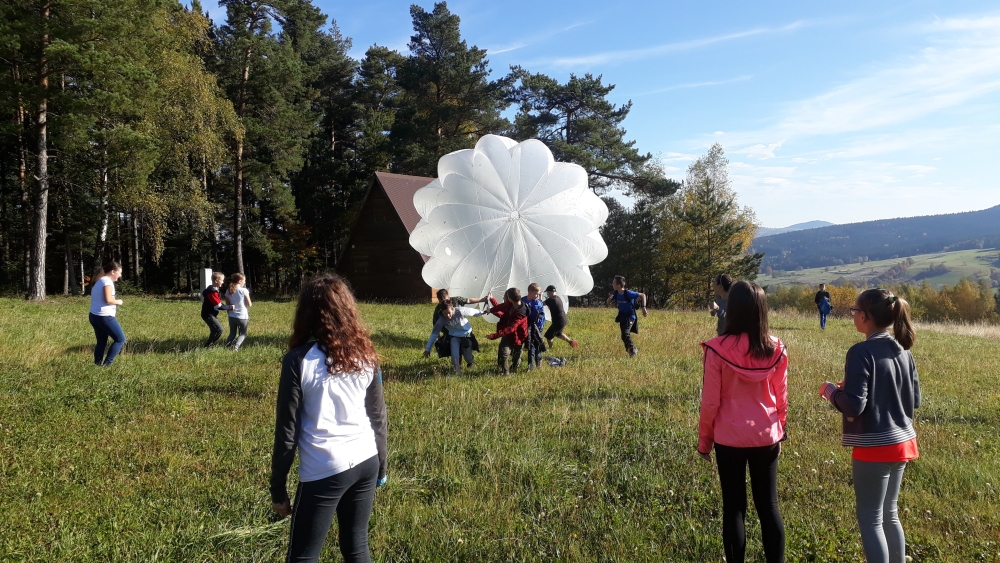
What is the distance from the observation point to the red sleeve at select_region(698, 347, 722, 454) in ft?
12.5

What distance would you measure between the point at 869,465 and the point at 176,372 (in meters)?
9.83

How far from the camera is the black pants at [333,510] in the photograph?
2959mm

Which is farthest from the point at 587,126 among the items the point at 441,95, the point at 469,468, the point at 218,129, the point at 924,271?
the point at 924,271

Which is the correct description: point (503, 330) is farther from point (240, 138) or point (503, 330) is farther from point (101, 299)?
point (240, 138)

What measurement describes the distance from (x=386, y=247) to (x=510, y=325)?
70.5ft

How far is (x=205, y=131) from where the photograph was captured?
26.3 metres

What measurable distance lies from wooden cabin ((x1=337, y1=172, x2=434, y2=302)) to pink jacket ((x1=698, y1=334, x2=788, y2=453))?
83.6ft

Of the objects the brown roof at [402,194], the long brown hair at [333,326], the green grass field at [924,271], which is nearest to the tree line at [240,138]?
the brown roof at [402,194]

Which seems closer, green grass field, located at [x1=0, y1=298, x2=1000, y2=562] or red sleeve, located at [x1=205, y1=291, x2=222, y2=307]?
green grass field, located at [x1=0, y1=298, x2=1000, y2=562]

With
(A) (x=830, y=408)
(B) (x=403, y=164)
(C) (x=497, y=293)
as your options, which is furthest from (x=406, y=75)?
(A) (x=830, y=408)

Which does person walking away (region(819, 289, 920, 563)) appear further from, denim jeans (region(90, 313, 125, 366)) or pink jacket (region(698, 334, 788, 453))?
denim jeans (region(90, 313, 125, 366))

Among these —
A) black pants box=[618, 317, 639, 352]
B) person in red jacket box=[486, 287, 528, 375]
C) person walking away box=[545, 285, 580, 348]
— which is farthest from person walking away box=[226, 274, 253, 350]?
black pants box=[618, 317, 639, 352]

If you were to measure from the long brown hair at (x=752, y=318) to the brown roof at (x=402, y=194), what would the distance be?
2600 cm

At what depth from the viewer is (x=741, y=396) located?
3.77m
